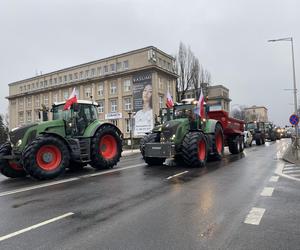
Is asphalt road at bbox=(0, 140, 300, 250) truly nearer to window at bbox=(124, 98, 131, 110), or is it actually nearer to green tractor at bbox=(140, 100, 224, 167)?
green tractor at bbox=(140, 100, 224, 167)

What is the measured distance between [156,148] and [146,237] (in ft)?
23.8

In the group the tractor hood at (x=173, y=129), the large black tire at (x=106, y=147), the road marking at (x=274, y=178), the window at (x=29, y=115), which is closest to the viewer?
the road marking at (x=274, y=178)

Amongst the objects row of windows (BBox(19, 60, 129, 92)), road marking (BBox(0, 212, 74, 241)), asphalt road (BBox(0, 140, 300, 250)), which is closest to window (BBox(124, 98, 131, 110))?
row of windows (BBox(19, 60, 129, 92))

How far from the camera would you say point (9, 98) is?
208 feet

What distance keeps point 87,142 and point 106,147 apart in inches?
50.6

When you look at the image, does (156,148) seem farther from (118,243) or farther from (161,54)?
(161,54)

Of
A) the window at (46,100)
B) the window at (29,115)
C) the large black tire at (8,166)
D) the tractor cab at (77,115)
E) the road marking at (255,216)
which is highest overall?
the window at (46,100)

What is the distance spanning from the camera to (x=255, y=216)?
4.95 metres

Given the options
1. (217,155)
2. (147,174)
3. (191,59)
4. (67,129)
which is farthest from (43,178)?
(191,59)

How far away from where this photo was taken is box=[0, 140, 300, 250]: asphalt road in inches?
154

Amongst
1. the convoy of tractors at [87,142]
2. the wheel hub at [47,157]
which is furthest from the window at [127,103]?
the wheel hub at [47,157]

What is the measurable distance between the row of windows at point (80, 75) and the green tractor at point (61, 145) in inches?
1355

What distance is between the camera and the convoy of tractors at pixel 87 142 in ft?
29.9

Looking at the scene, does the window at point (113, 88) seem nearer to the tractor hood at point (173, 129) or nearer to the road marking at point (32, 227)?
the tractor hood at point (173, 129)
